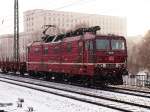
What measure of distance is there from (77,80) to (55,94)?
23.0 ft

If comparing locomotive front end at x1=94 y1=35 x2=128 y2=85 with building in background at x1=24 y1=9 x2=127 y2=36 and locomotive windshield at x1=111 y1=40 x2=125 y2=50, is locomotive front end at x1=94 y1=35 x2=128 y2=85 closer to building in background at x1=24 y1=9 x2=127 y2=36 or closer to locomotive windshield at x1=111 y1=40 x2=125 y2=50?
locomotive windshield at x1=111 y1=40 x2=125 y2=50

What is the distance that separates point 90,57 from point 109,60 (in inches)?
46.2

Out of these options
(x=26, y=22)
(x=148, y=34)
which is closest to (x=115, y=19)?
(x=26, y=22)

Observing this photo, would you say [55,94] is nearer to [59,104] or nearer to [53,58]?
[59,104]

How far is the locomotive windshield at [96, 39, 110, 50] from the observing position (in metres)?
23.4

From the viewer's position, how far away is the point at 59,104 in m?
15.8

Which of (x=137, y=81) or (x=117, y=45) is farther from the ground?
Answer: (x=117, y=45)

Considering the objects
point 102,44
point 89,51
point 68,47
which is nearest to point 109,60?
point 102,44

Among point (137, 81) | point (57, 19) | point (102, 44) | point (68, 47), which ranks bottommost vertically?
point (137, 81)

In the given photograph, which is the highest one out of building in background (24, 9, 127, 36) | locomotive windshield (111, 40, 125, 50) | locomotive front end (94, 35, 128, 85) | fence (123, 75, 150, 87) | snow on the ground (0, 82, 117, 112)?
building in background (24, 9, 127, 36)

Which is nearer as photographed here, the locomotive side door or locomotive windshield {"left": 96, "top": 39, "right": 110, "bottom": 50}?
the locomotive side door

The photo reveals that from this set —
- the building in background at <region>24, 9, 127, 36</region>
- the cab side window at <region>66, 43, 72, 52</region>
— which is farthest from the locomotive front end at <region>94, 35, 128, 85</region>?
the building in background at <region>24, 9, 127, 36</region>

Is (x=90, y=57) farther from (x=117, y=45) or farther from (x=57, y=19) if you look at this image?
(x=57, y=19)

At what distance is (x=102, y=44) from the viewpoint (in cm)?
2361
